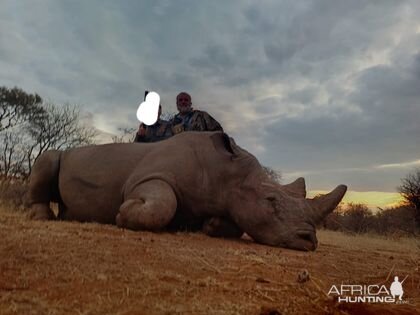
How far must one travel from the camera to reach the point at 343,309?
85.1 inches

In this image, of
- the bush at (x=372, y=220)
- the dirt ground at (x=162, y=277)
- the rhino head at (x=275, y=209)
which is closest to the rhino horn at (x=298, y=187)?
the rhino head at (x=275, y=209)

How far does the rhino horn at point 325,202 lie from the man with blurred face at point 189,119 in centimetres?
242

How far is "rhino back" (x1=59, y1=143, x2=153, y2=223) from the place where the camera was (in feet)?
18.3

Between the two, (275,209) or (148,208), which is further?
(275,209)

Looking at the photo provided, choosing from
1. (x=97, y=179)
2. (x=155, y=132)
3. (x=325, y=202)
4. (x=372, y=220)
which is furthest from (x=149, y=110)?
(x=372, y=220)

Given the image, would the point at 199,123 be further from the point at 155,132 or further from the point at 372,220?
the point at 372,220

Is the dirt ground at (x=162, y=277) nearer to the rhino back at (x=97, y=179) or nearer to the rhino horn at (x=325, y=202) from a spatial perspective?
the rhino horn at (x=325, y=202)

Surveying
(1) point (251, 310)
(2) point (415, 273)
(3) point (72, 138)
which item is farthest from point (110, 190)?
(3) point (72, 138)

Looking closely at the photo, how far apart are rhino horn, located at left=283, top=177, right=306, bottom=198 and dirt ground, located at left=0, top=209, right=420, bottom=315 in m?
1.00

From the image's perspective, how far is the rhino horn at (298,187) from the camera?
17.0 feet

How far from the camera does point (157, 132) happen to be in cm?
752

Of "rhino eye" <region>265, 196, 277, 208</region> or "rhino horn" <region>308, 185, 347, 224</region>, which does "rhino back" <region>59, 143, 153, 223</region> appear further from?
"rhino horn" <region>308, 185, 347, 224</region>

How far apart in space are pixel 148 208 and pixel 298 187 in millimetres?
1717

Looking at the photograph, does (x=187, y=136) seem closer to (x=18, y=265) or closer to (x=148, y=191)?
(x=148, y=191)
